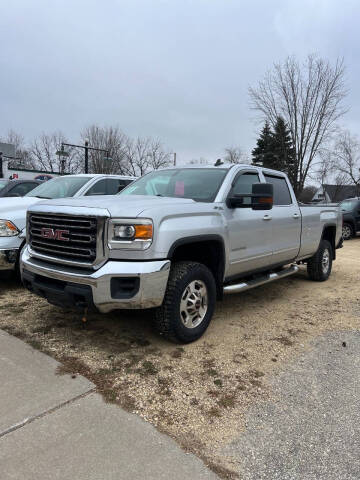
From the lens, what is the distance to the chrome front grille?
3.25 meters

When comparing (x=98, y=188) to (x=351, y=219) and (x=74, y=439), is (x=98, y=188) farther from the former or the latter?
(x=351, y=219)

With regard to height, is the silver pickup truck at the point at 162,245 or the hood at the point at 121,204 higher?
the hood at the point at 121,204

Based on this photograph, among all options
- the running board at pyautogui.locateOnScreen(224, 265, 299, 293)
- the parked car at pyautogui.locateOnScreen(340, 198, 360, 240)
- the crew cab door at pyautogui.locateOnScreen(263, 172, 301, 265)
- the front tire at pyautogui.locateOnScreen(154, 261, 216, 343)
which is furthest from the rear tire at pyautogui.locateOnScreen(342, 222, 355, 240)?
the front tire at pyautogui.locateOnScreen(154, 261, 216, 343)

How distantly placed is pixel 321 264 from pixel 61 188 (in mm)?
4833

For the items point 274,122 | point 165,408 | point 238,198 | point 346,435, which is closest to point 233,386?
point 165,408

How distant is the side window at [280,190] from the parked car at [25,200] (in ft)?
7.52

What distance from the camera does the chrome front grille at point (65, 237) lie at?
3252 mm

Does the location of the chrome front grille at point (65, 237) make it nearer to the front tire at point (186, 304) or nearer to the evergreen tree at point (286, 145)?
the front tire at point (186, 304)

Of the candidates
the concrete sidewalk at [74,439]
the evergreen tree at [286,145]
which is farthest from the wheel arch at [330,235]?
the evergreen tree at [286,145]

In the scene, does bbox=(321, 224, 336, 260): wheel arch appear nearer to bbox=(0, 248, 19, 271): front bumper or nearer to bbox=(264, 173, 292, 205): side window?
bbox=(264, 173, 292, 205): side window

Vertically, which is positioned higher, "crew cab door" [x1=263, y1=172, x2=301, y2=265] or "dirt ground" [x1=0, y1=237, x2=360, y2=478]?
"crew cab door" [x1=263, y1=172, x2=301, y2=265]

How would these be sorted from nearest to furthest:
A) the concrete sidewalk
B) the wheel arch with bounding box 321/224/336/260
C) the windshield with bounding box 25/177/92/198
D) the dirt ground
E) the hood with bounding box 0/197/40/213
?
the concrete sidewalk → the dirt ground → the hood with bounding box 0/197/40/213 → the windshield with bounding box 25/177/92/198 → the wheel arch with bounding box 321/224/336/260

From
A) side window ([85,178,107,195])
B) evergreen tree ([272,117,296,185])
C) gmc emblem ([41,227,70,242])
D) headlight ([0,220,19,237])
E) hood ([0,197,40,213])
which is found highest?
evergreen tree ([272,117,296,185])

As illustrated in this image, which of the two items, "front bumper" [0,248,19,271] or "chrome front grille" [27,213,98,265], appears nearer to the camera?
"chrome front grille" [27,213,98,265]
